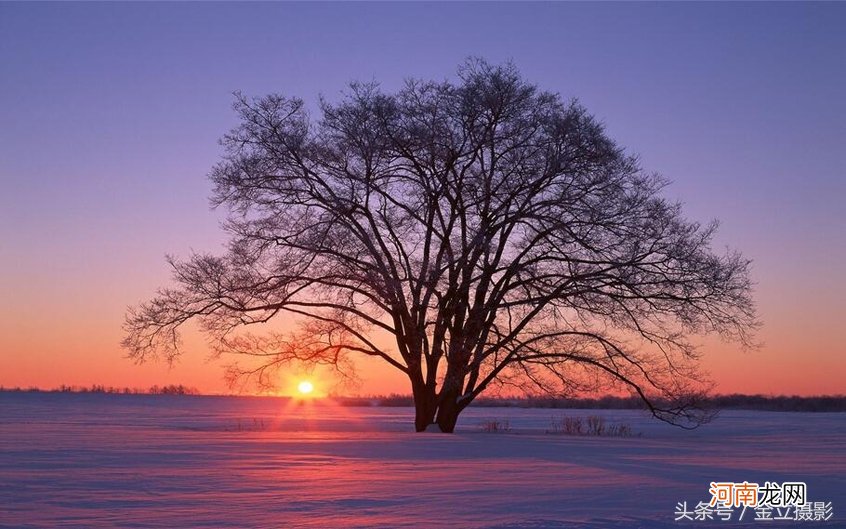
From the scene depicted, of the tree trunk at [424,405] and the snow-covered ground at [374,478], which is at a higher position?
the tree trunk at [424,405]

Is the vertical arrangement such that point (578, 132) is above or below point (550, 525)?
above

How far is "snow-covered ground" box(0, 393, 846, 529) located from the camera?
10.7 metres

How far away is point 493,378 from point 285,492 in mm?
15578

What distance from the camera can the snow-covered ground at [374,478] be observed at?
10688mm

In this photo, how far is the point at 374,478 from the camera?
14406mm

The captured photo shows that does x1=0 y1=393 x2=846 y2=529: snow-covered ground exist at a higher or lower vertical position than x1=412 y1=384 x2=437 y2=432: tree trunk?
→ lower

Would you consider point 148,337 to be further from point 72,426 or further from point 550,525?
point 550,525

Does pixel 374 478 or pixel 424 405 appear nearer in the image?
→ pixel 374 478

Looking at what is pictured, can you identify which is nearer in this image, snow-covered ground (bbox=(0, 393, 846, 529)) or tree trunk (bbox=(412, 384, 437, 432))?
snow-covered ground (bbox=(0, 393, 846, 529))

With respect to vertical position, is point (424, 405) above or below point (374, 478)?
above

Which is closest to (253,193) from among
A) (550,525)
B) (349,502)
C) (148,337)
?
(148,337)

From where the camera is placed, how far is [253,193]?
27750 mm

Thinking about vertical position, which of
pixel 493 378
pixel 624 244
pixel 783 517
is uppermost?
pixel 624 244

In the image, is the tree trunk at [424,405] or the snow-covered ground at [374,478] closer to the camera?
the snow-covered ground at [374,478]
